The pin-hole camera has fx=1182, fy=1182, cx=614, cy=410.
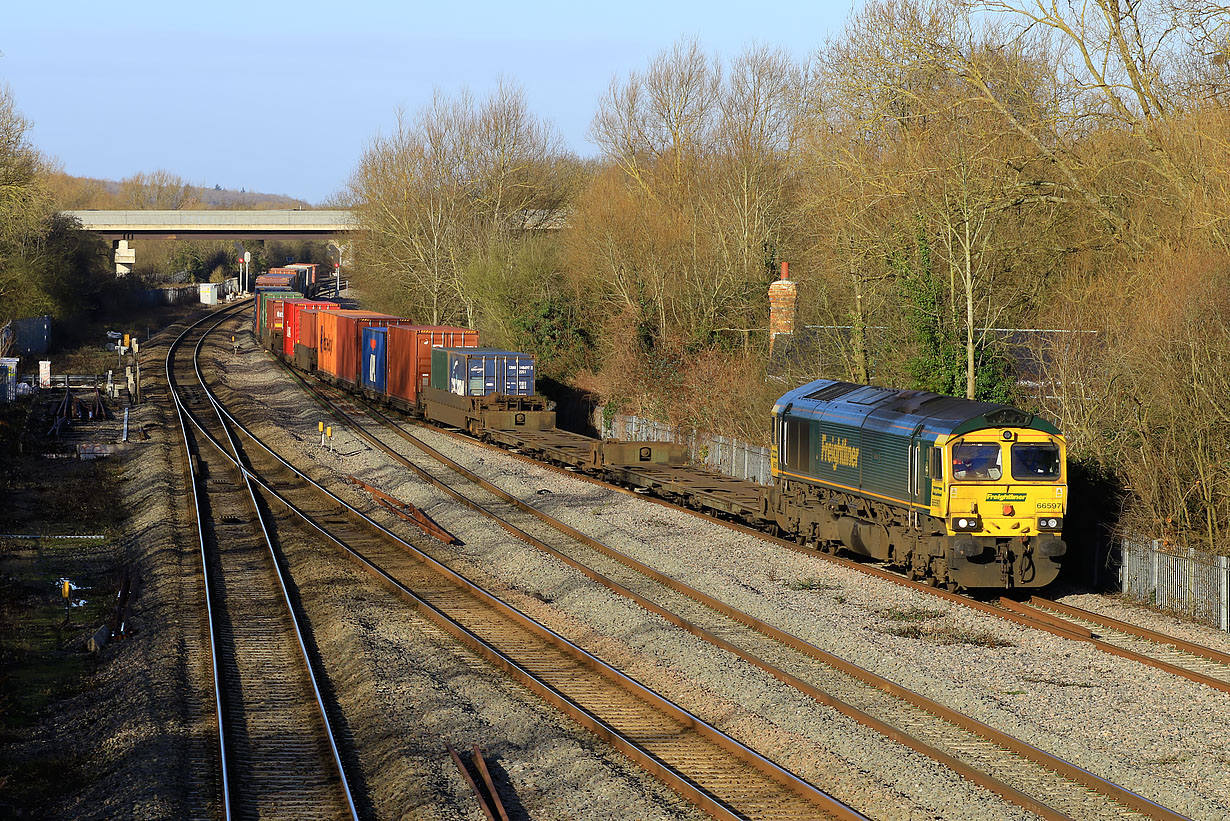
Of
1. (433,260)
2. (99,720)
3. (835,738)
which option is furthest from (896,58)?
(433,260)

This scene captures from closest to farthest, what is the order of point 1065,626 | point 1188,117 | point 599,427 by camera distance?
point 1065,626 < point 1188,117 < point 599,427

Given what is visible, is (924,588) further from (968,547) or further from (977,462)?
(977,462)

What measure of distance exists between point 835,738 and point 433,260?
4845 cm

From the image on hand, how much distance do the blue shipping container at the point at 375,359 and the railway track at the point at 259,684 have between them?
15.7 meters

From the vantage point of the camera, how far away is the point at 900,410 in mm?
20516

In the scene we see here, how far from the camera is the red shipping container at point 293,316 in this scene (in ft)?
203

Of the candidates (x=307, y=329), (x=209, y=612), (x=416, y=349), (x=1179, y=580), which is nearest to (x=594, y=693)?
(x=209, y=612)

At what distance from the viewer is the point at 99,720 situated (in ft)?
45.8

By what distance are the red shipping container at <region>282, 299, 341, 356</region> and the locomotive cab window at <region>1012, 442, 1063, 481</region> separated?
4586 cm

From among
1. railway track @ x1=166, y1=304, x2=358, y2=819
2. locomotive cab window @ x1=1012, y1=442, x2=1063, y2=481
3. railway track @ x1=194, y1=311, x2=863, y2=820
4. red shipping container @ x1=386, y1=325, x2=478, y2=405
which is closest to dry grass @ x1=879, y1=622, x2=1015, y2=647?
locomotive cab window @ x1=1012, y1=442, x2=1063, y2=481

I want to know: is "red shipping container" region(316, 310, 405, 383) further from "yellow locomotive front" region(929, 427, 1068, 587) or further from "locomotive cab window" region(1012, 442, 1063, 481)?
"locomotive cab window" region(1012, 442, 1063, 481)

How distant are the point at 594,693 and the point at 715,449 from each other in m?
19.3

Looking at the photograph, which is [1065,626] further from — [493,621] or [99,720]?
[99,720]

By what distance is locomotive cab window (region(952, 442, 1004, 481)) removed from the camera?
60.7 feet
